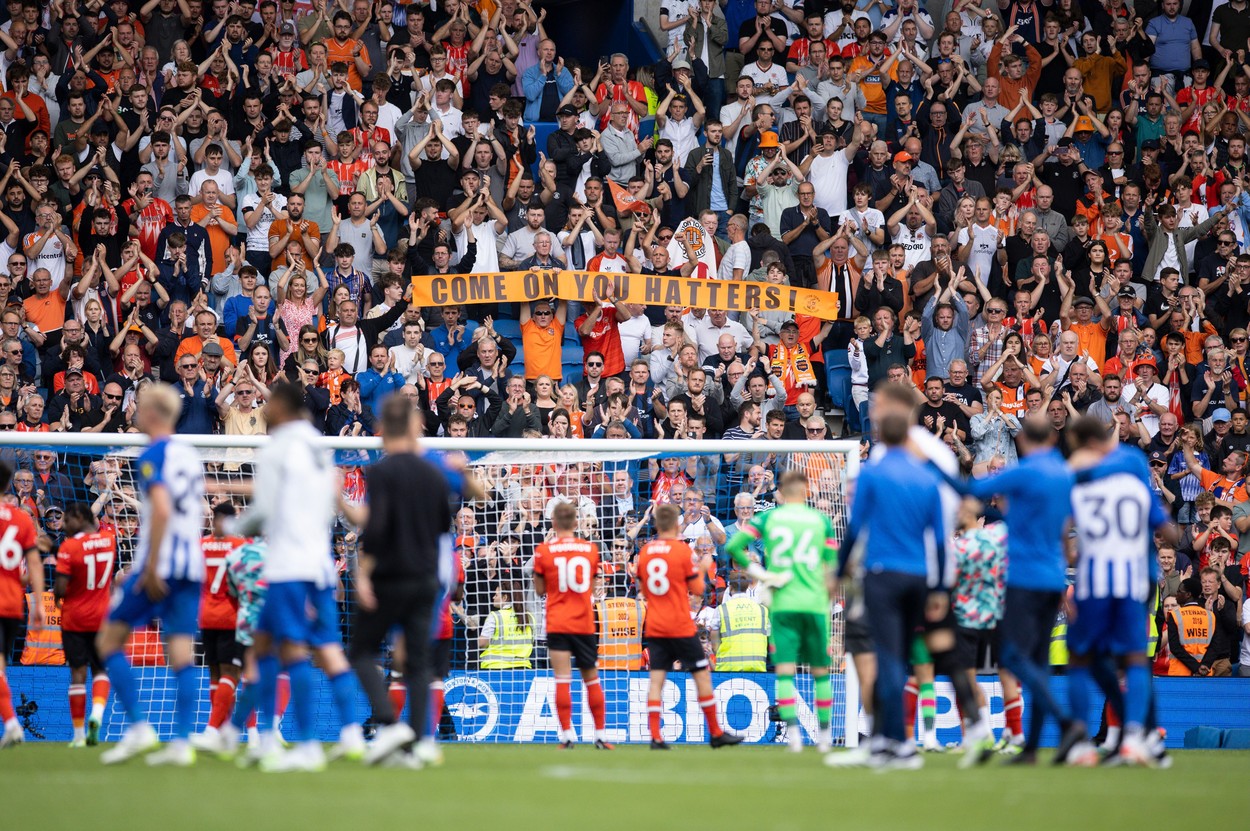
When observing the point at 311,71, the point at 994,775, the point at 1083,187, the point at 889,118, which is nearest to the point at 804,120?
the point at 889,118

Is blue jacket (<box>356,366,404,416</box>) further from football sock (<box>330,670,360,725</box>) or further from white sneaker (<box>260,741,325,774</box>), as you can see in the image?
white sneaker (<box>260,741,325,774</box>)

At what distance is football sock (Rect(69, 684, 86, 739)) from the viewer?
13305 mm

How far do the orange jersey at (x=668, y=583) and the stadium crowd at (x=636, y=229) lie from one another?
239 cm

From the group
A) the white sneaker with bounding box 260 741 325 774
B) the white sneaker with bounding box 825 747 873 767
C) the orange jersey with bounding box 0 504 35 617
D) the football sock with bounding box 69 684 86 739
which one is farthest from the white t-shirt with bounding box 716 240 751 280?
the white sneaker with bounding box 260 741 325 774

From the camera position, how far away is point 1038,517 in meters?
10.0

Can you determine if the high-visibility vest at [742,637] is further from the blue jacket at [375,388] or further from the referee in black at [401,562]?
the referee in black at [401,562]

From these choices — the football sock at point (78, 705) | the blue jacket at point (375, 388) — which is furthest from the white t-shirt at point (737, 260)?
the football sock at point (78, 705)

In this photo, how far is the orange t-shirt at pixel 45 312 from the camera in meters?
19.1

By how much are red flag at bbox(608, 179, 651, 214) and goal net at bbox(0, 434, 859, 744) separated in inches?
233

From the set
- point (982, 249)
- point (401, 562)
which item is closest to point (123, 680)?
point (401, 562)

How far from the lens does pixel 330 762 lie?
9922mm

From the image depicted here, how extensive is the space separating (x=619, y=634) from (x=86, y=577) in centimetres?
543

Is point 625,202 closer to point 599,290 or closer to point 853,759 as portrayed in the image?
point 599,290

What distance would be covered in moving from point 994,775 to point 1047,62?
17.7m
